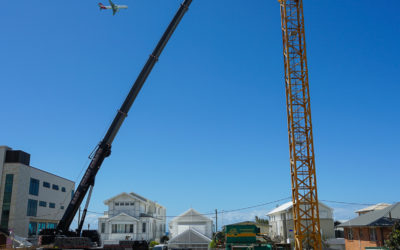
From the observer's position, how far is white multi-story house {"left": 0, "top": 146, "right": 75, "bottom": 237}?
1890 inches

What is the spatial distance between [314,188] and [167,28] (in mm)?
23964

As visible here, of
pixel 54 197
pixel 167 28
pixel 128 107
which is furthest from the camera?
pixel 54 197

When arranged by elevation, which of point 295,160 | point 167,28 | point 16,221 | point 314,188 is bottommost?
A: point 16,221

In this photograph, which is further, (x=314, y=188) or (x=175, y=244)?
(x=175, y=244)

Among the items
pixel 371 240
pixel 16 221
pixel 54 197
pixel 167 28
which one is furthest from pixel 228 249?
pixel 54 197

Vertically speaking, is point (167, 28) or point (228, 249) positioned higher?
point (167, 28)

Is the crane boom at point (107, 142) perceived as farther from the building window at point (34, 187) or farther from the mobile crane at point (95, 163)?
the building window at point (34, 187)

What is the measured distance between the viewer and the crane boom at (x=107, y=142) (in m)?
24.8

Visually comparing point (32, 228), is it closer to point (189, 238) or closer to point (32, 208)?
point (32, 208)

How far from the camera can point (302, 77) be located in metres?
42.2

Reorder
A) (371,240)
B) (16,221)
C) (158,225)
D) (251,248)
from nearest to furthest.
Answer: (371,240) → (251,248) → (16,221) → (158,225)

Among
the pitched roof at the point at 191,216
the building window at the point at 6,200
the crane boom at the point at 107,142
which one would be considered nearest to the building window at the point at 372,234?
the crane boom at the point at 107,142

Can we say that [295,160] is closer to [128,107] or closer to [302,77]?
[302,77]

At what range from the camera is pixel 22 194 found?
1953 inches
